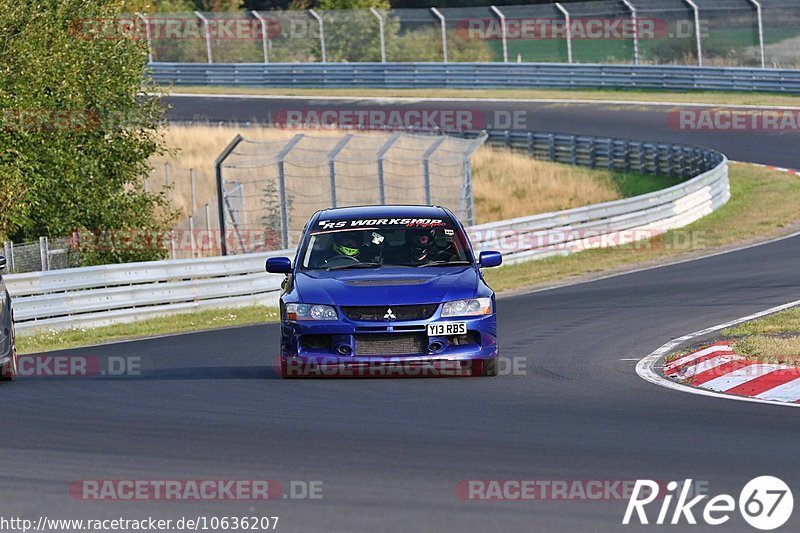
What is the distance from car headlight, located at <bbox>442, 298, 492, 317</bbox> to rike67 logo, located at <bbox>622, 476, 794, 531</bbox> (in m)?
4.54

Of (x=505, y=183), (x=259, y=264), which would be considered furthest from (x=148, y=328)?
(x=505, y=183)

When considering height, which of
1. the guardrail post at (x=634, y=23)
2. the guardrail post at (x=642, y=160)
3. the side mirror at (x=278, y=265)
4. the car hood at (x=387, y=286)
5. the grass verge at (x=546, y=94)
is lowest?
the guardrail post at (x=642, y=160)

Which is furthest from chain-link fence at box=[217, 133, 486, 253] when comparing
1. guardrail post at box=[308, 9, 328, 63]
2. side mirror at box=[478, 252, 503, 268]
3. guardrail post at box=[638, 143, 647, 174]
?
guardrail post at box=[308, 9, 328, 63]

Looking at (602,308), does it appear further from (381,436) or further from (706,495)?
(706,495)

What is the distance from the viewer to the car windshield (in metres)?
12.4

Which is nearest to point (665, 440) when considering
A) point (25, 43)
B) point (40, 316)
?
point (40, 316)

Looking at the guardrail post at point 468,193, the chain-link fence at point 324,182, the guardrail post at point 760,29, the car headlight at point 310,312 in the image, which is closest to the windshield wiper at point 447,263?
the car headlight at point 310,312

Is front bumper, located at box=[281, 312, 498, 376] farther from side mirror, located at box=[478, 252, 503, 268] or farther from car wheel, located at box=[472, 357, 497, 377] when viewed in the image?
side mirror, located at box=[478, 252, 503, 268]

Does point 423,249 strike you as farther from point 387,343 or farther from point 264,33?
point 264,33

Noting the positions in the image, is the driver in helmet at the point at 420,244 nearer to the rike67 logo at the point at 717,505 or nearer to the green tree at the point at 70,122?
the rike67 logo at the point at 717,505

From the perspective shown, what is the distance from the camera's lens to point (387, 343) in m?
11.5

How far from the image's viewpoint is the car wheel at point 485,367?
1182cm

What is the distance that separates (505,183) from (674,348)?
23.4 meters

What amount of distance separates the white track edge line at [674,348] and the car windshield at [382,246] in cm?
189
